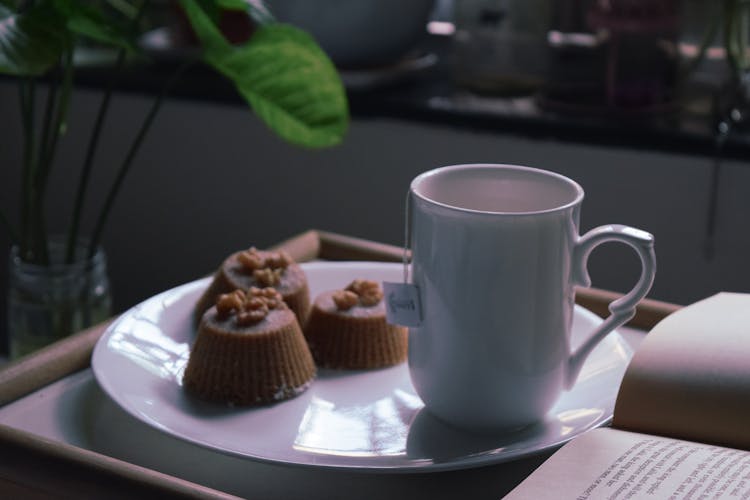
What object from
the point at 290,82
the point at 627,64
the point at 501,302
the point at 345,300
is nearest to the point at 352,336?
the point at 345,300

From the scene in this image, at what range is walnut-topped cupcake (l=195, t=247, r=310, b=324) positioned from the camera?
0.79 meters

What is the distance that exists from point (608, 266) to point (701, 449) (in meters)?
0.90

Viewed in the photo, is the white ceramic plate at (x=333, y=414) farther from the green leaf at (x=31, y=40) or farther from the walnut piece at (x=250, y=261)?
the green leaf at (x=31, y=40)

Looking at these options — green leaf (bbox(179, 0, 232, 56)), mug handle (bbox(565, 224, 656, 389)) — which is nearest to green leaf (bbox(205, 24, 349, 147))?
green leaf (bbox(179, 0, 232, 56))

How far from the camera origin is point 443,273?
2.06ft

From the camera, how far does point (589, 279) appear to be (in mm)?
644

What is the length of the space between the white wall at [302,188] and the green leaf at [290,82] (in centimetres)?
55

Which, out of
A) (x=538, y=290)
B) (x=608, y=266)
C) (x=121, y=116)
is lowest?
(x=608, y=266)

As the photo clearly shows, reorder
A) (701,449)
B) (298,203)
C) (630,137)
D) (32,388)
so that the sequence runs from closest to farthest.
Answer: (701,449), (32,388), (630,137), (298,203)

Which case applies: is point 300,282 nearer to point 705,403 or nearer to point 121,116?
point 705,403

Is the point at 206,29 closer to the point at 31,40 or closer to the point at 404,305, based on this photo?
the point at 31,40

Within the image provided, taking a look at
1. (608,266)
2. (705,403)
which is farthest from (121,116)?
(705,403)

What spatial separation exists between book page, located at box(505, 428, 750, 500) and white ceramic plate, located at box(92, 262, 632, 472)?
5cm

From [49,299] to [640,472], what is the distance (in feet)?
2.00
